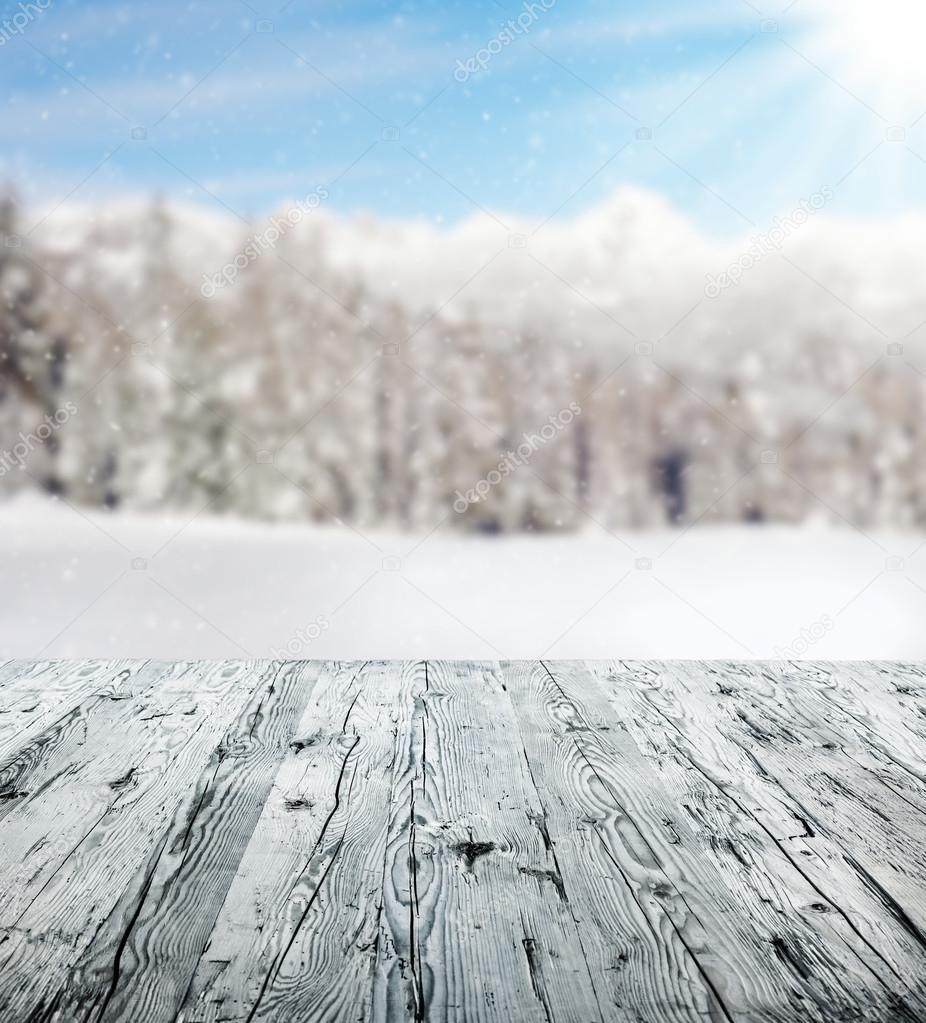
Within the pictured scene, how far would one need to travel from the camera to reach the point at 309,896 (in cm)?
130

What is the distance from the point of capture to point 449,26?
106 inches

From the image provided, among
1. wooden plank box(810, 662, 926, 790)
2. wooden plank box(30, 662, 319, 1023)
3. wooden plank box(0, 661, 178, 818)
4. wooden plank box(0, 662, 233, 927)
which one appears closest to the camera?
wooden plank box(30, 662, 319, 1023)

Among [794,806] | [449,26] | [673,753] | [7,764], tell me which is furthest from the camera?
[449,26]

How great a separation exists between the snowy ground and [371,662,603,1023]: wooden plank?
2.86 ft

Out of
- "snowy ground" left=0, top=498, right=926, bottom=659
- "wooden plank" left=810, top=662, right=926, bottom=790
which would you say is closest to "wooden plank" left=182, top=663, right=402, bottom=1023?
"snowy ground" left=0, top=498, right=926, bottom=659

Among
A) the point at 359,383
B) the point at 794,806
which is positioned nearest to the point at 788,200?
the point at 359,383

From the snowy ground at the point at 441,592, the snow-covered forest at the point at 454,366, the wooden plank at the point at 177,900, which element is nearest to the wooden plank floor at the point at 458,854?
the wooden plank at the point at 177,900

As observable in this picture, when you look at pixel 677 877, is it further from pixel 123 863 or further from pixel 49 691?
pixel 49 691

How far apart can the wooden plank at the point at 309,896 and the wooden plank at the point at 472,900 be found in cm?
4

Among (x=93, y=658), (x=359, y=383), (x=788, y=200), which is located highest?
(x=788, y=200)

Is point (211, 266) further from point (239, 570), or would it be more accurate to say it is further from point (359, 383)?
point (239, 570)

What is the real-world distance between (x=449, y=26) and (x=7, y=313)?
4.79ft

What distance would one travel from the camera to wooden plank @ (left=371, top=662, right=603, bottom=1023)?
1.08m

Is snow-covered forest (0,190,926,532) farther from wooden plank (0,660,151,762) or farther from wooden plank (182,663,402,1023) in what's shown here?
wooden plank (182,663,402,1023)
